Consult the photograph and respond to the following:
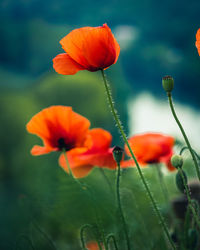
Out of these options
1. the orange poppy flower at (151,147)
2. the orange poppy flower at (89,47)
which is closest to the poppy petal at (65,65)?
the orange poppy flower at (89,47)

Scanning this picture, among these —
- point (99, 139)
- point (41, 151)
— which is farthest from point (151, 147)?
point (41, 151)

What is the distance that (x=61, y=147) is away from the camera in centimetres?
76

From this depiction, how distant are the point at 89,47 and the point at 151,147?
312 mm

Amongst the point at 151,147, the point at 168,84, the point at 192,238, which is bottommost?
the point at 192,238

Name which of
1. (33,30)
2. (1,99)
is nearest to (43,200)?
(1,99)

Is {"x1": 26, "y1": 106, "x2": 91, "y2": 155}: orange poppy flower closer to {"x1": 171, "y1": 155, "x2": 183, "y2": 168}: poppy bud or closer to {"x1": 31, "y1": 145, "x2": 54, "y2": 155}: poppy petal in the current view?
{"x1": 31, "y1": 145, "x2": 54, "y2": 155}: poppy petal

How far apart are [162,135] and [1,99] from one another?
452 cm

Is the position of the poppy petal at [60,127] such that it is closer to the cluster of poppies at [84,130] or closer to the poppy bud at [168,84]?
the cluster of poppies at [84,130]

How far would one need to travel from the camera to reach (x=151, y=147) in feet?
2.65

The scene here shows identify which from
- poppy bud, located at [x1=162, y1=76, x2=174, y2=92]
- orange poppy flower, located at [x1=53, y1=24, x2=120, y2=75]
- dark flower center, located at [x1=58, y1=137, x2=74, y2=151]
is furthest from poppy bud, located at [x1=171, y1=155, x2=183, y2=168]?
dark flower center, located at [x1=58, y1=137, x2=74, y2=151]

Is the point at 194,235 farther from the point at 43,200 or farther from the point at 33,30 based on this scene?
the point at 33,30

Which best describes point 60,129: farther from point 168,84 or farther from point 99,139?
point 168,84

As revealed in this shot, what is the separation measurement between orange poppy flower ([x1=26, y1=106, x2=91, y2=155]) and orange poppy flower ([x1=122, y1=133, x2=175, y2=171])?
122 millimetres

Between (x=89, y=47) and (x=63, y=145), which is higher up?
(x=89, y=47)
